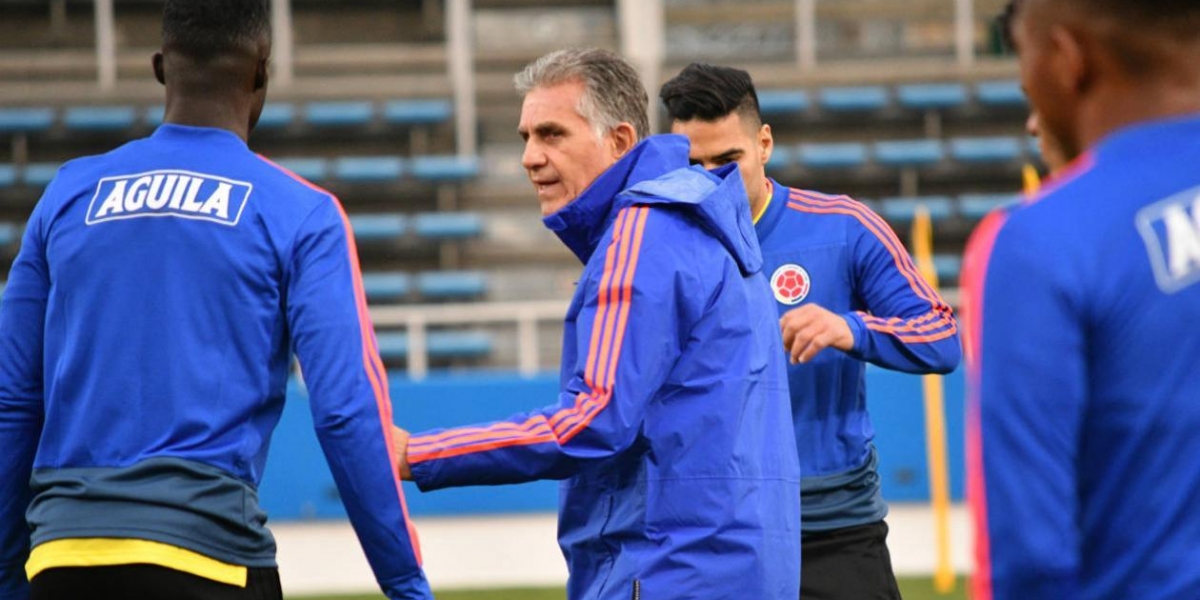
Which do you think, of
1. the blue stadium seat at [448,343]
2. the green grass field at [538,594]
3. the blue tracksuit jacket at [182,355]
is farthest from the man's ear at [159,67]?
the blue stadium seat at [448,343]

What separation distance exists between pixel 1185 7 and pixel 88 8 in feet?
56.1

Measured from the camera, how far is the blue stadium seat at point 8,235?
48.7 feet

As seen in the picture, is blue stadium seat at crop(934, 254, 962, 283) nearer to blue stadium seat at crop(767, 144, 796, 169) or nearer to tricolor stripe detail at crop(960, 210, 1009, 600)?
blue stadium seat at crop(767, 144, 796, 169)

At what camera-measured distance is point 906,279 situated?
177 inches

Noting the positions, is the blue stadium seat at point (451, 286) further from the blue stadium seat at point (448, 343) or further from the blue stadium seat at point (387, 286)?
the blue stadium seat at point (448, 343)

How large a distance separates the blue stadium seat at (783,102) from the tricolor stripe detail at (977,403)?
1439cm

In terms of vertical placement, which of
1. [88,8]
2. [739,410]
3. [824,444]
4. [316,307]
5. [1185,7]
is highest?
[88,8]

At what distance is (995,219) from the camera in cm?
191

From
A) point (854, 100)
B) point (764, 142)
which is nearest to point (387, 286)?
point (854, 100)

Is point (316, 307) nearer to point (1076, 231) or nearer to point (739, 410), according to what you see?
point (739, 410)

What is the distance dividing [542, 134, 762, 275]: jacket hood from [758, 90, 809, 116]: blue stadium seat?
12923 mm

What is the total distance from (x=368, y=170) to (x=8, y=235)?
3.40 metres

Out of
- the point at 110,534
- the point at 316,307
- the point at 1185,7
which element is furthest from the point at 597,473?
the point at 1185,7

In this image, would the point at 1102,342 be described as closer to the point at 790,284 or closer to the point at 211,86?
the point at 211,86
